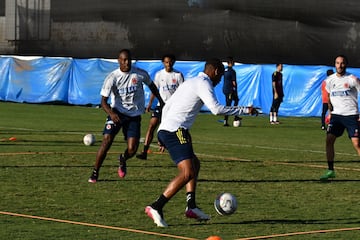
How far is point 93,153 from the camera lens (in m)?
20.6

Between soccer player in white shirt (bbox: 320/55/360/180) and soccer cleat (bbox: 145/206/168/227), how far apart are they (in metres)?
5.70

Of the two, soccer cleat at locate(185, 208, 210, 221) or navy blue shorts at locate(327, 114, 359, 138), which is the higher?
navy blue shorts at locate(327, 114, 359, 138)

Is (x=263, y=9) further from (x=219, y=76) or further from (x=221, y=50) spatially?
(x=219, y=76)

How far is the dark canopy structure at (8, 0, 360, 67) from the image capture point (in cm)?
3888

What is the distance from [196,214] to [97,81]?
29.6 metres

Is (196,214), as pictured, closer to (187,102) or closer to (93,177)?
(187,102)

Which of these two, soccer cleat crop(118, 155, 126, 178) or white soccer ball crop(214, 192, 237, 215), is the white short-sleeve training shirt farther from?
white soccer ball crop(214, 192, 237, 215)

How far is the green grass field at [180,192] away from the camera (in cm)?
1137

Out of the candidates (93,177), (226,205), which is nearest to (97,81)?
(93,177)

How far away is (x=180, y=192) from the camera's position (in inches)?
582

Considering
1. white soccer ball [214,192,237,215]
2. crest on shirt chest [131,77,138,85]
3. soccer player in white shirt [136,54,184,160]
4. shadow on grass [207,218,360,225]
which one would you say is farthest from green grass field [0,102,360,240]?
crest on shirt chest [131,77,138,85]

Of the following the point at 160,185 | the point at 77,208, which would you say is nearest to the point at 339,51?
the point at 160,185

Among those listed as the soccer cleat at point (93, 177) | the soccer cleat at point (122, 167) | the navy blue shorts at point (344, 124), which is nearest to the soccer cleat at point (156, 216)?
the soccer cleat at point (93, 177)

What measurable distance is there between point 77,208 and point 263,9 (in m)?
28.2
